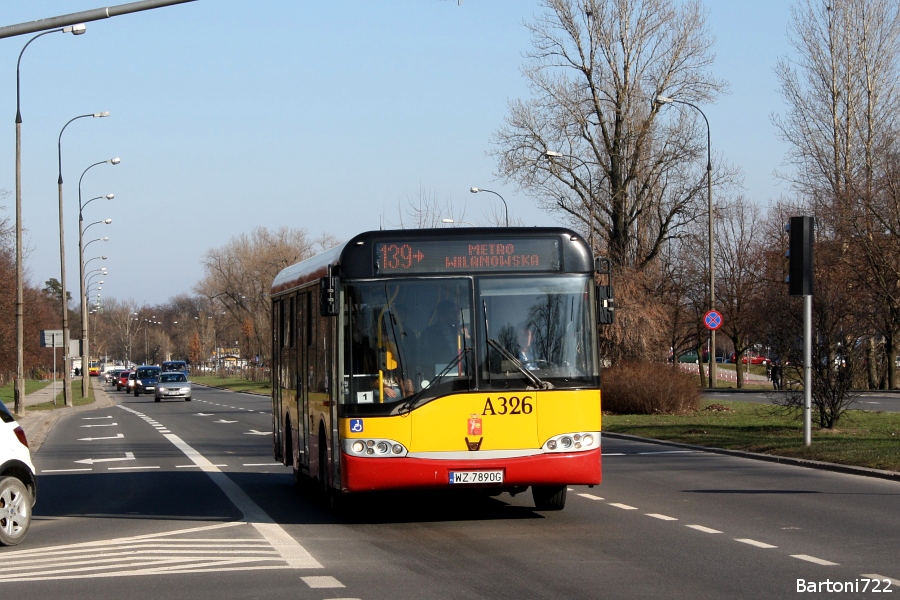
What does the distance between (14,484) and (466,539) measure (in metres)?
4.31

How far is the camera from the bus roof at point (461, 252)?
11.8 metres

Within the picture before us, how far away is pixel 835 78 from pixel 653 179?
1283 centimetres

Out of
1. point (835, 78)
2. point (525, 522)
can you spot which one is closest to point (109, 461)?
point (525, 522)

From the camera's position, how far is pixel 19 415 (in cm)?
3891

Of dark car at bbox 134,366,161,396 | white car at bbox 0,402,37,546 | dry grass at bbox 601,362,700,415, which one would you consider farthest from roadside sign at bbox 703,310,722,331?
dark car at bbox 134,366,161,396

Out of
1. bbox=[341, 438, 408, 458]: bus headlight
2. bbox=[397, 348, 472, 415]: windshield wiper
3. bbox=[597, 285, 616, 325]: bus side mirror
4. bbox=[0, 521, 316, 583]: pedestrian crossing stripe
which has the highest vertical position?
bbox=[597, 285, 616, 325]: bus side mirror

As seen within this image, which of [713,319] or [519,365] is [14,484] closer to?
[519,365]

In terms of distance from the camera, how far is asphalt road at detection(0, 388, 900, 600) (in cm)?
845

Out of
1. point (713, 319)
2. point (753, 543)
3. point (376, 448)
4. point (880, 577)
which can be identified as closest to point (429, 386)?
point (376, 448)

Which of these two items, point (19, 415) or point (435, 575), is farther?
point (19, 415)

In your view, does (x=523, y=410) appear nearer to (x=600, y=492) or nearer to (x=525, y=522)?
(x=525, y=522)

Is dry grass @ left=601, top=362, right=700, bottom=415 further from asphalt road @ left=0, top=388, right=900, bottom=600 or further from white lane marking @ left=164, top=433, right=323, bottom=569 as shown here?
white lane marking @ left=164, top=433, right=323, bottom=569

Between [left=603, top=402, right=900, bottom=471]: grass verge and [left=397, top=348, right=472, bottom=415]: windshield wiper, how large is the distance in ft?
25.0

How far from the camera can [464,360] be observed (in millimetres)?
11484
